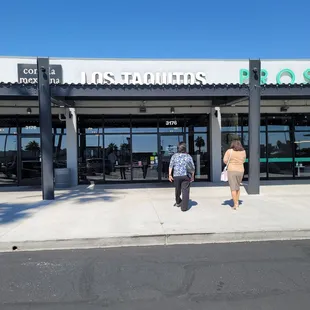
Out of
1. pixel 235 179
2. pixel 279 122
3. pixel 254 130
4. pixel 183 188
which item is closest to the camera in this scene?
pixel 183 188

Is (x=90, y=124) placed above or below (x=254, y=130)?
above

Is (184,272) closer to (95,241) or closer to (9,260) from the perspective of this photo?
(95,241)

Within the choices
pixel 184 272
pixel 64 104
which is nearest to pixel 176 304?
pixel 184 272

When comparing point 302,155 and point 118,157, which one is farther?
point 302,155

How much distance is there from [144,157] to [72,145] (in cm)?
310

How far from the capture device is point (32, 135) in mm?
14219

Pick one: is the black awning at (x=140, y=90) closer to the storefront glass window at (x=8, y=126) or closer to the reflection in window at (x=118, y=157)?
the storefront glass window at (x=8, y=126)

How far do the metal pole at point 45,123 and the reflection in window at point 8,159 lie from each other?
5.06m

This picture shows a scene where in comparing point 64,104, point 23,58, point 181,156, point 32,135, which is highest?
point 23,58

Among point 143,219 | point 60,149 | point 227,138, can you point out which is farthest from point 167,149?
point 143,219

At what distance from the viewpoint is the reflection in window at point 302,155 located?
15289mm

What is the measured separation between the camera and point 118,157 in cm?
1477

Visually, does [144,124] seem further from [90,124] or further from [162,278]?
[162,278]

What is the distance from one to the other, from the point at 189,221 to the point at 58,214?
3065mm
